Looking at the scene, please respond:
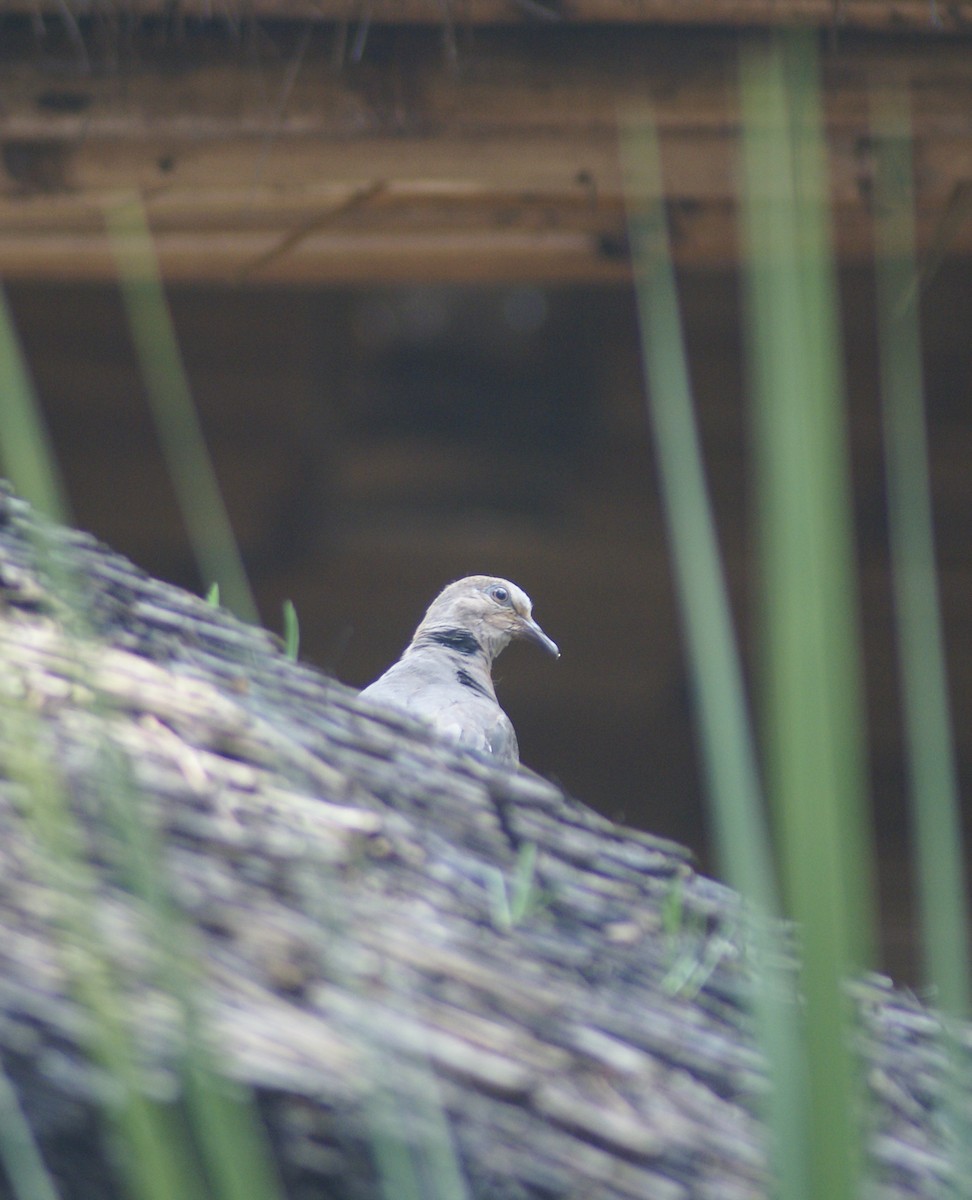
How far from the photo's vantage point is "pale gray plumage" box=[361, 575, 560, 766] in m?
2.86

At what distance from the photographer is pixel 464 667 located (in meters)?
3.29

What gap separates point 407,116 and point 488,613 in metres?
1.14

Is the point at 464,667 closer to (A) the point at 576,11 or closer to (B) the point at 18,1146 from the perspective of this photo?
(A) the point at 576,11

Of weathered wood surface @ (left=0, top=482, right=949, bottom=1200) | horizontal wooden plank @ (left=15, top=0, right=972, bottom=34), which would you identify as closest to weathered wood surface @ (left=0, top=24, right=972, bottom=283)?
horizontal wooden plank @ (left=15, top=0, right=972, bottom=34)

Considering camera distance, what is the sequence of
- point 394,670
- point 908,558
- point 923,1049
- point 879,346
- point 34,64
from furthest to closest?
point 879,346, point 394,670, point 34,64, point 923,1049, point 908,558

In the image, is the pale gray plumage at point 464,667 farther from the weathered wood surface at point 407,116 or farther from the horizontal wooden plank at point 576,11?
the horizontal wooden plank at point 576,11

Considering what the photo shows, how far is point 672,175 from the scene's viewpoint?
3.17 meters

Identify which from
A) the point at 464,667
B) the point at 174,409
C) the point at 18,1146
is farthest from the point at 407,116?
the point at 18,1146

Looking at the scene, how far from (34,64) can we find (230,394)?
2042 mm

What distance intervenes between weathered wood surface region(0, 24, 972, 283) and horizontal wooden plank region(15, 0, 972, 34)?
0.19 ft

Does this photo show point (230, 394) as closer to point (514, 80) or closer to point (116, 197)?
point (116, 197)

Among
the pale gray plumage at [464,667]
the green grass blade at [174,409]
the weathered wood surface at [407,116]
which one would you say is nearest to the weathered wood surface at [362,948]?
the pale gray plumage at [464,667]

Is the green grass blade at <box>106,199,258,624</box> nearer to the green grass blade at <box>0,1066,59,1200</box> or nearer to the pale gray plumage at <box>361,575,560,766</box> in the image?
the pale gray plumage at <box>361,575,560,766</box>

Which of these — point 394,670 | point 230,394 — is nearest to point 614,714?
point 230,394
